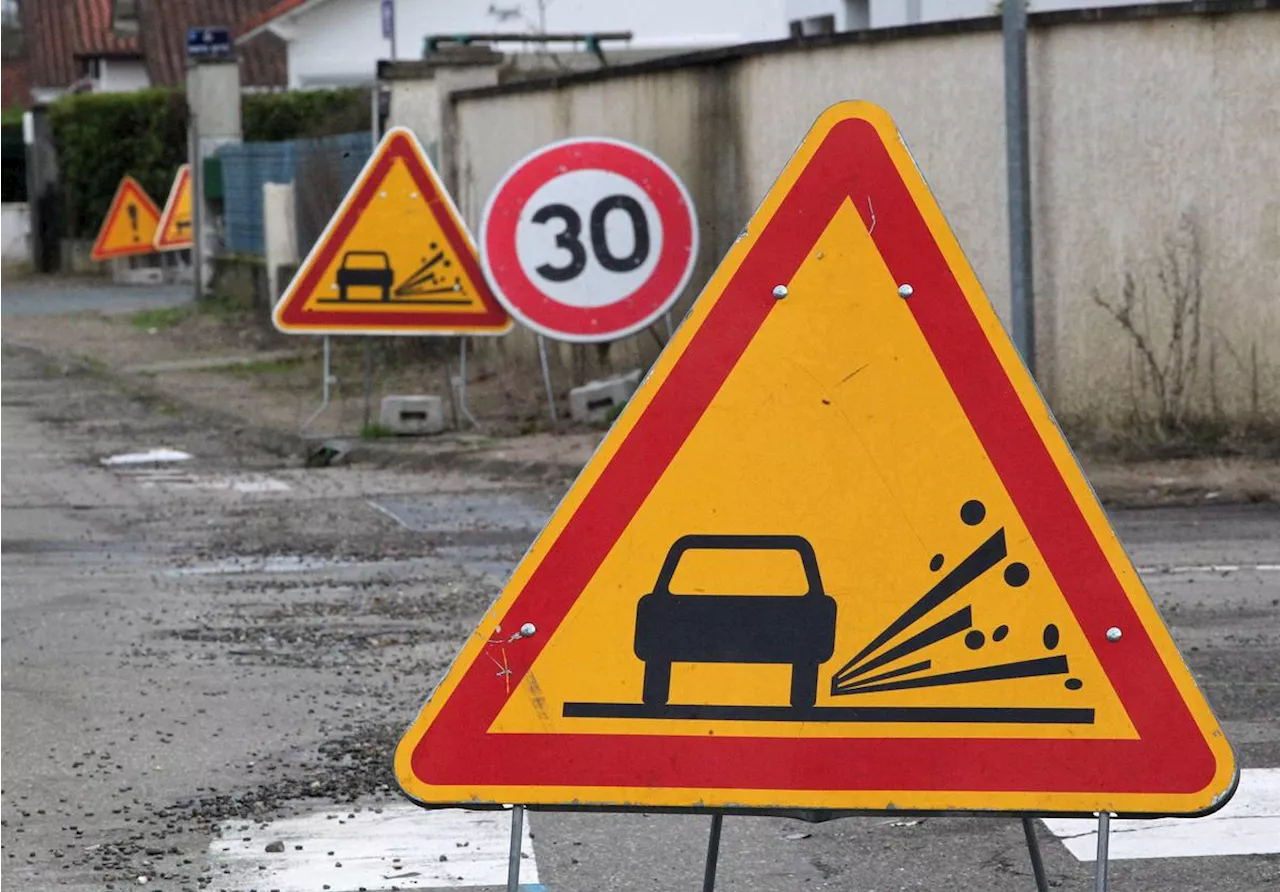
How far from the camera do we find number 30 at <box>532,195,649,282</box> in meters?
12.4

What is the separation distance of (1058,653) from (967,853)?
166 centimetres

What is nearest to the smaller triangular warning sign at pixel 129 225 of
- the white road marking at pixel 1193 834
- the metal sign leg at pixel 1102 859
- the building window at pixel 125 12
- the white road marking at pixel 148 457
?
the building window at pixel 125 12

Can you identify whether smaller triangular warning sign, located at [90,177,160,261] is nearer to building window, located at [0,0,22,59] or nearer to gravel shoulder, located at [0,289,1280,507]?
gravel shoulder, located at [0,289,1280,507]

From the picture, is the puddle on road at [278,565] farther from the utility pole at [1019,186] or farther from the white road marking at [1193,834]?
the white road marking at [1193,834]

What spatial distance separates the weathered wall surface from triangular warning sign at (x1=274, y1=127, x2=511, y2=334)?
2.57 metres

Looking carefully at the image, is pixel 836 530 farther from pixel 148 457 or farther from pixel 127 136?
pixel 127 136

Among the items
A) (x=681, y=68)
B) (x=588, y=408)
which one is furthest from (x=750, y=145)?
(x=588, y=408)

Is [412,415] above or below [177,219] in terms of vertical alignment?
below

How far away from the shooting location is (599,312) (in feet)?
41.2

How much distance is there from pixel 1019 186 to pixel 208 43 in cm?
2121

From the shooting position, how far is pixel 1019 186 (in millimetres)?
11773

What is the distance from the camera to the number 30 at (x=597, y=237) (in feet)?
40.8

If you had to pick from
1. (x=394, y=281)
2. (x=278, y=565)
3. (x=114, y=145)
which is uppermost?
(x=114, y=145)

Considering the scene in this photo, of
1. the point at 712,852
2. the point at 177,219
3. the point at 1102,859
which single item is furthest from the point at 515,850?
the point at 177,219
